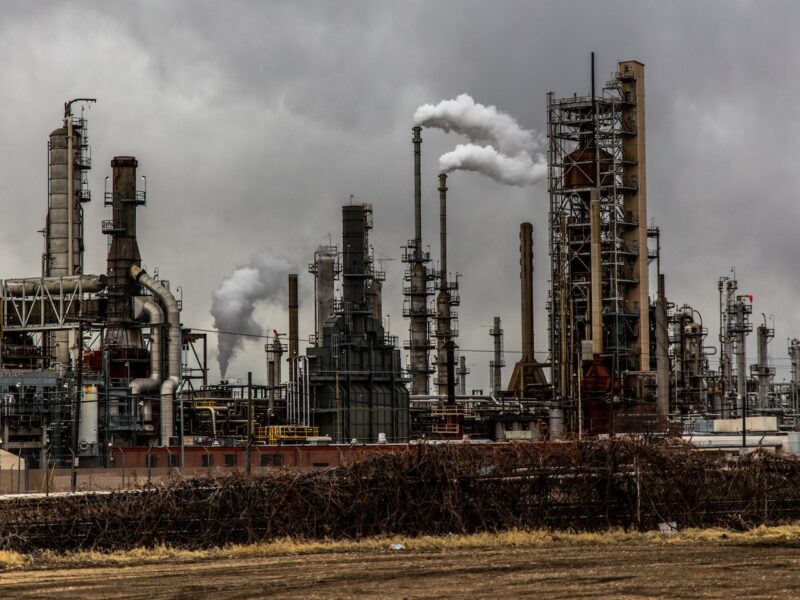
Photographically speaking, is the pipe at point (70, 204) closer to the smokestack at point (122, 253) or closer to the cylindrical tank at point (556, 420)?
the smokestack at point (122, 253)

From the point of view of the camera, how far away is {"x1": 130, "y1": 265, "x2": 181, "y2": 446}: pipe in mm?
69125

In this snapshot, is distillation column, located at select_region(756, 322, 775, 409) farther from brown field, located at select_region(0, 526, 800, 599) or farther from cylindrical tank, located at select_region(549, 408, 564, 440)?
brown field, located at select_region(0, 526, 800, 599)

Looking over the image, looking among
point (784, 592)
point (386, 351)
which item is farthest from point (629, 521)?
point (386, 351)

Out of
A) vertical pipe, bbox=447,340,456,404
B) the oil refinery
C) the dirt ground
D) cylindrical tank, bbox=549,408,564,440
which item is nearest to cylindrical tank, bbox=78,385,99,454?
the oil refinery

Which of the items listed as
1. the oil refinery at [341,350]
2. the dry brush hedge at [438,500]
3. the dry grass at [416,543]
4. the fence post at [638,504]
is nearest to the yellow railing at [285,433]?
the oil refinery at [341,350]

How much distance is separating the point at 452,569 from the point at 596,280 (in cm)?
5134

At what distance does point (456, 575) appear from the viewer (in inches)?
1007

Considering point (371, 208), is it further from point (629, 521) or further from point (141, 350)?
point (629, 521)

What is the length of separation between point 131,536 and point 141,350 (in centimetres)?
4330

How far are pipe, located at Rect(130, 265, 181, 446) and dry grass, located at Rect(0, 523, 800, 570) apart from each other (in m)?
38.8

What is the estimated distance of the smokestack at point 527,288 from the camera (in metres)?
88.7

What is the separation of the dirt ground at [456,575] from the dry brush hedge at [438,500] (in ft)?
5.18

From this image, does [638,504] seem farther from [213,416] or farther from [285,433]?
[213,416]

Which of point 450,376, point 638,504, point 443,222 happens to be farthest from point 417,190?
point 638,504
